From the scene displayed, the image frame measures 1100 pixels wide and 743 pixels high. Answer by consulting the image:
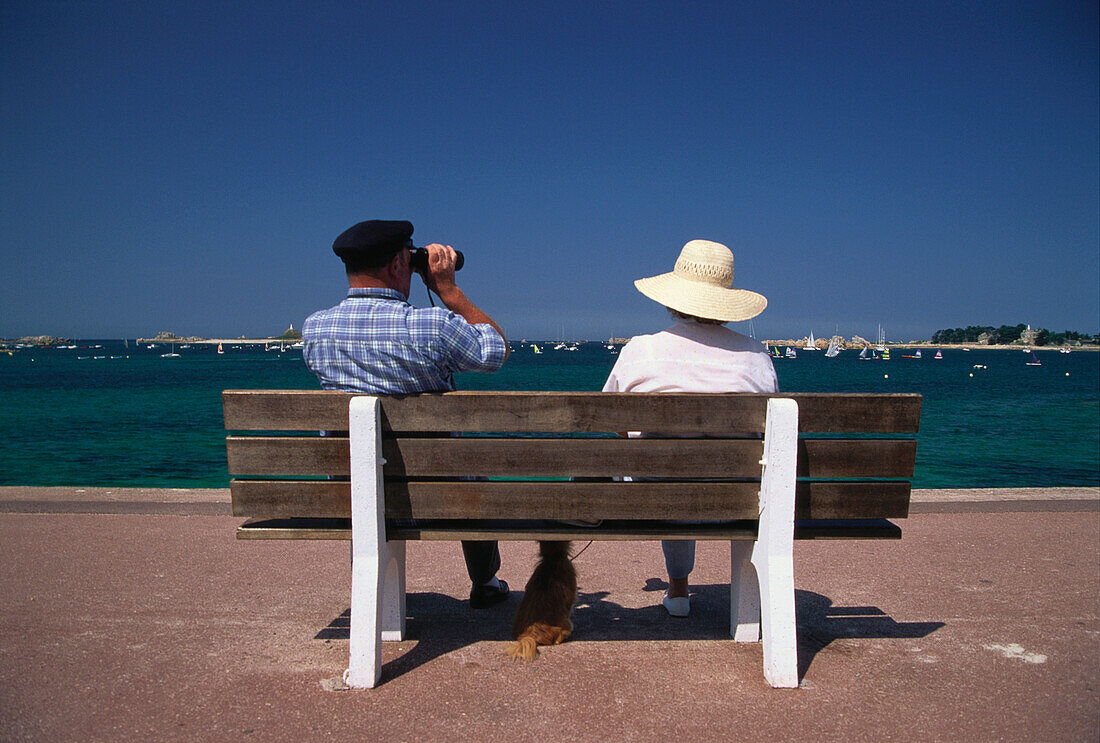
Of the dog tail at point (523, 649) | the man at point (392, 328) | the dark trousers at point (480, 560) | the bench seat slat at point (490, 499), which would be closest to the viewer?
the bench seat slat at point (490, 499)

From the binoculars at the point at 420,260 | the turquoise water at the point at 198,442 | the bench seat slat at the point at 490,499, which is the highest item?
the binoculars at the point at 420,260

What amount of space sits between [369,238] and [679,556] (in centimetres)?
207

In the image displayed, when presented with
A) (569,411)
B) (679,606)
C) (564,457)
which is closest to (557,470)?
(564,457)

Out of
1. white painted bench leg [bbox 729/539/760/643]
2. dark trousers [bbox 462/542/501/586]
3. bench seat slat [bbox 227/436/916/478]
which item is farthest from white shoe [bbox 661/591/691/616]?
bench seat slat [bbox 227/436/916/478]

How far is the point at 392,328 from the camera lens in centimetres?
300

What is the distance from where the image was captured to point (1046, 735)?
8.22 feet

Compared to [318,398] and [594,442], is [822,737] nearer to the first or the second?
[594,442]

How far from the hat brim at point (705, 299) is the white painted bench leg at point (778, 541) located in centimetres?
61

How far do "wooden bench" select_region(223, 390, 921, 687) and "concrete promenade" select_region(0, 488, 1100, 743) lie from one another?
1.00ft

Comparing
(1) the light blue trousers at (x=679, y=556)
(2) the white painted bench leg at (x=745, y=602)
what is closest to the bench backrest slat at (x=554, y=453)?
(2) the white painted bench leg at (x=745, y=602)

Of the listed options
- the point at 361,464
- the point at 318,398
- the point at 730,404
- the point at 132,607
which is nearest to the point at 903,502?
the point at 730,404

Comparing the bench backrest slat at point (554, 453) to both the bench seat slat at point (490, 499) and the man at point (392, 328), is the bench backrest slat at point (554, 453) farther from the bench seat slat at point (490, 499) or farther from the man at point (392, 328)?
the man at point (392, 328)

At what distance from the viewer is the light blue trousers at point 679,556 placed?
3621 mm

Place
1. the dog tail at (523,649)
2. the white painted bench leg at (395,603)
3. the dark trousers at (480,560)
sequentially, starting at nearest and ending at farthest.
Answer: the dog tail at (523,649)
the white painted bench leg at (395,603)
the dark trousers at (480,560)
